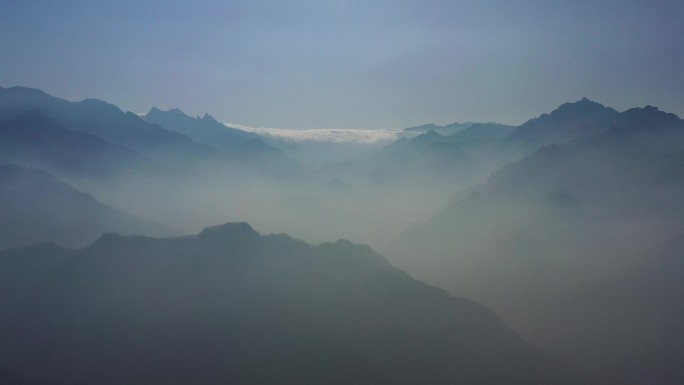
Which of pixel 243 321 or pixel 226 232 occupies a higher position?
pixel 226 232

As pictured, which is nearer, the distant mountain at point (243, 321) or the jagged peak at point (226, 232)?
the distant mountain at point (243, 321)

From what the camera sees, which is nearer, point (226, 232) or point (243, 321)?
point (243, 321)

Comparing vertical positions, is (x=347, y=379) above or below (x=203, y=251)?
below

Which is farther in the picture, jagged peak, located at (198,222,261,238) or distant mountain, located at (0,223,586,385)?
jagged peak, located at (198,222,261,238)

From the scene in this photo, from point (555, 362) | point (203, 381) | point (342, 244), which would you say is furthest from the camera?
point (342, 244)

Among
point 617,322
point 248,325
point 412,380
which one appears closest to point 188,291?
point 248,325

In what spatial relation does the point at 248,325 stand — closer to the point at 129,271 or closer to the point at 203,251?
the point at 203,251

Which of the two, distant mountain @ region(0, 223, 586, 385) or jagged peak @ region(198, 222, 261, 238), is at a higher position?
jagged peak @ region(198, 222, 261, 238)

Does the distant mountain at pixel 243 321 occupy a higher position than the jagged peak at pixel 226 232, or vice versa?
the jagged peak at pixel 226 232
